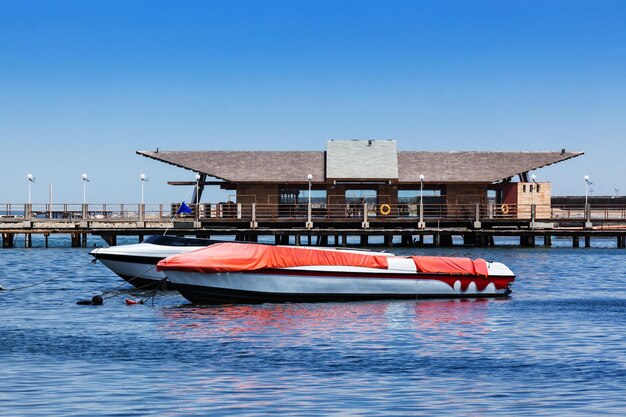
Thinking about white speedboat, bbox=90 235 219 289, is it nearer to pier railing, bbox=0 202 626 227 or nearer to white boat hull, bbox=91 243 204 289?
white boat hull, bbox=91 243 204 289

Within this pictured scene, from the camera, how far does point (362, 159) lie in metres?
66.1

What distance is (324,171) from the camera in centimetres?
6538

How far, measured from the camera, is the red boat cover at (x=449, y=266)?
30234 mm

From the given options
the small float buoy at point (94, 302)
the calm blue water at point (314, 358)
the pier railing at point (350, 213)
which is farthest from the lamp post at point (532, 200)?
the small float buoy at point (94, 302)

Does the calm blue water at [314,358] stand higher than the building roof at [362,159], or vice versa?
the building roof at [362,159]

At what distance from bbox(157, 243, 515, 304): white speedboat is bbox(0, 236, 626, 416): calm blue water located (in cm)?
62

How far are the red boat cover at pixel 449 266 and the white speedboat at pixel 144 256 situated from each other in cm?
805

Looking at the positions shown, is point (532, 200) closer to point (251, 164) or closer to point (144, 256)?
point (251, 164)

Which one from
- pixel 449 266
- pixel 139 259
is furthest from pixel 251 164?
pixel 449 266

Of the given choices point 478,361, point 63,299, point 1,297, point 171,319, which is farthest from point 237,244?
point 478,361

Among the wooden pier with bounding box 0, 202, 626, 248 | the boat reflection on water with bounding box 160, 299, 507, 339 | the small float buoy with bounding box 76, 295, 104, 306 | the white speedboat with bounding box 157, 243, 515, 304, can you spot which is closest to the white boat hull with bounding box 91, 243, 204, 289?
the small float buoy with bounding box 76, 295, 104, 306

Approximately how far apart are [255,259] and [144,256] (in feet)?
20.3

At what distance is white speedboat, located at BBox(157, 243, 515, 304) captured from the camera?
92.8 feet

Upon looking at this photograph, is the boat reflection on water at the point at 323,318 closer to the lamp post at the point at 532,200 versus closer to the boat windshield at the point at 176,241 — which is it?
the boat windshield at the point at 176,241
